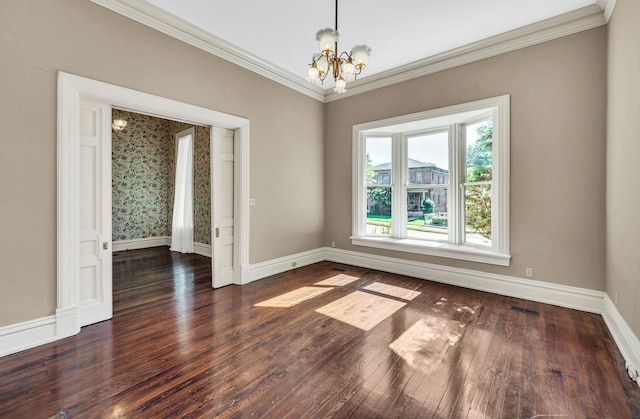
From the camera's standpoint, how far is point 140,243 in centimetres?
689

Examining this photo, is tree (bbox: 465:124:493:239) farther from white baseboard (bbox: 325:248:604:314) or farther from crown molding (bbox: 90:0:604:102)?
crown molding (bbox: 90:0:604:102)

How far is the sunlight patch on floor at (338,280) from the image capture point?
427 cm

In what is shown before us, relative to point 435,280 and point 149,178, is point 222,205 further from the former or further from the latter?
point 149,178

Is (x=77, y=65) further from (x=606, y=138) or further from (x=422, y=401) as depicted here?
(x=606, y=138)

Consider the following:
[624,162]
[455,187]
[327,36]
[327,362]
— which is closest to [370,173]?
[455,187]

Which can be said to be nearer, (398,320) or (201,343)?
(201,343)

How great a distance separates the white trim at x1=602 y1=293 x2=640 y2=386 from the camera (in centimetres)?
207

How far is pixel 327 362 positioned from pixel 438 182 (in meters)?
3.57

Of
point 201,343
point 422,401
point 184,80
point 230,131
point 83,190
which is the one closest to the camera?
point 422,401

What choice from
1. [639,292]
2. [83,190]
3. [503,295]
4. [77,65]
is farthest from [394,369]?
[77,65]

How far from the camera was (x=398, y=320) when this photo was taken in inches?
119

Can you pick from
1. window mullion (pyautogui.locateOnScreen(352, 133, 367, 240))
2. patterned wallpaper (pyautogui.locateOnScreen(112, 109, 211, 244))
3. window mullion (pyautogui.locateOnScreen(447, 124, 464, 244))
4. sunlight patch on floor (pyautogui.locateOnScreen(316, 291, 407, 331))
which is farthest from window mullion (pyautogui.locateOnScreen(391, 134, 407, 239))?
patterned wallpaper (pyautogui.locateOnScreen(112, 109, 211, 244))

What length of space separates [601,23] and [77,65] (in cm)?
555

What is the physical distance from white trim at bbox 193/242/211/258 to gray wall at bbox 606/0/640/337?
6.31 m
